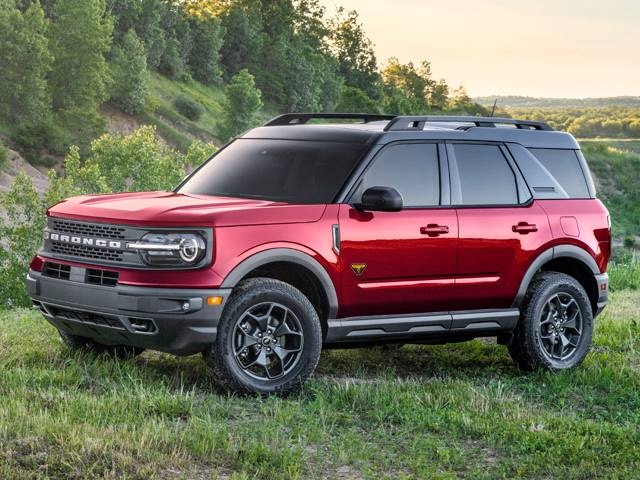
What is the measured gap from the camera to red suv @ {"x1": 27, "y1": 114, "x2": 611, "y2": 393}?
8078 millimetres

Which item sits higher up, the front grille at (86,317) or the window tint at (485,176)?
the window tint at (485,176)

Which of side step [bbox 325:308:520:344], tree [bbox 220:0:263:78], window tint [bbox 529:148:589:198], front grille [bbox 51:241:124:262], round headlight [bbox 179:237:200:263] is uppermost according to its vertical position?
tree [bbox 220:0:263:78]

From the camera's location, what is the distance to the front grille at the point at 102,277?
8172mm

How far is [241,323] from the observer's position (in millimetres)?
8273

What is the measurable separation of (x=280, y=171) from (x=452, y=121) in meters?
1.54

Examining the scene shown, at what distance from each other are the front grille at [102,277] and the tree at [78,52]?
267ft

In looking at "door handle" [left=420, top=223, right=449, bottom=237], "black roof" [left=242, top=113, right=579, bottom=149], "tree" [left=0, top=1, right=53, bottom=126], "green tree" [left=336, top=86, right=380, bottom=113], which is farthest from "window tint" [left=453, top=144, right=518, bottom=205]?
"green tree" [left=336, top=86, right=380, bottom=113]

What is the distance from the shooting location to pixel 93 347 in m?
9.44

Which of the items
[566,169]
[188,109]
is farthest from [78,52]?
[566,169]

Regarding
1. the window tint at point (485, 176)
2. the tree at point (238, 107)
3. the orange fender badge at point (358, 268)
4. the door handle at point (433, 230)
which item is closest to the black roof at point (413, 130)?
the window tint at point (485, 176)

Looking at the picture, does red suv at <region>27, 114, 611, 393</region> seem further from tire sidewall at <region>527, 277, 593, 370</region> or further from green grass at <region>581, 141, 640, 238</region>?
green grass at <region>581, 141, 640, 238</region>

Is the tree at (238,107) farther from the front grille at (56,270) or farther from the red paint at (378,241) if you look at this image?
the front grille at (56,270)

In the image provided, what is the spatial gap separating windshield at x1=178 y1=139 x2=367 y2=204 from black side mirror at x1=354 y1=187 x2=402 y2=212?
0.25m

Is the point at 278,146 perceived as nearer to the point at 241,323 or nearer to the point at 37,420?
the point at 241,323
